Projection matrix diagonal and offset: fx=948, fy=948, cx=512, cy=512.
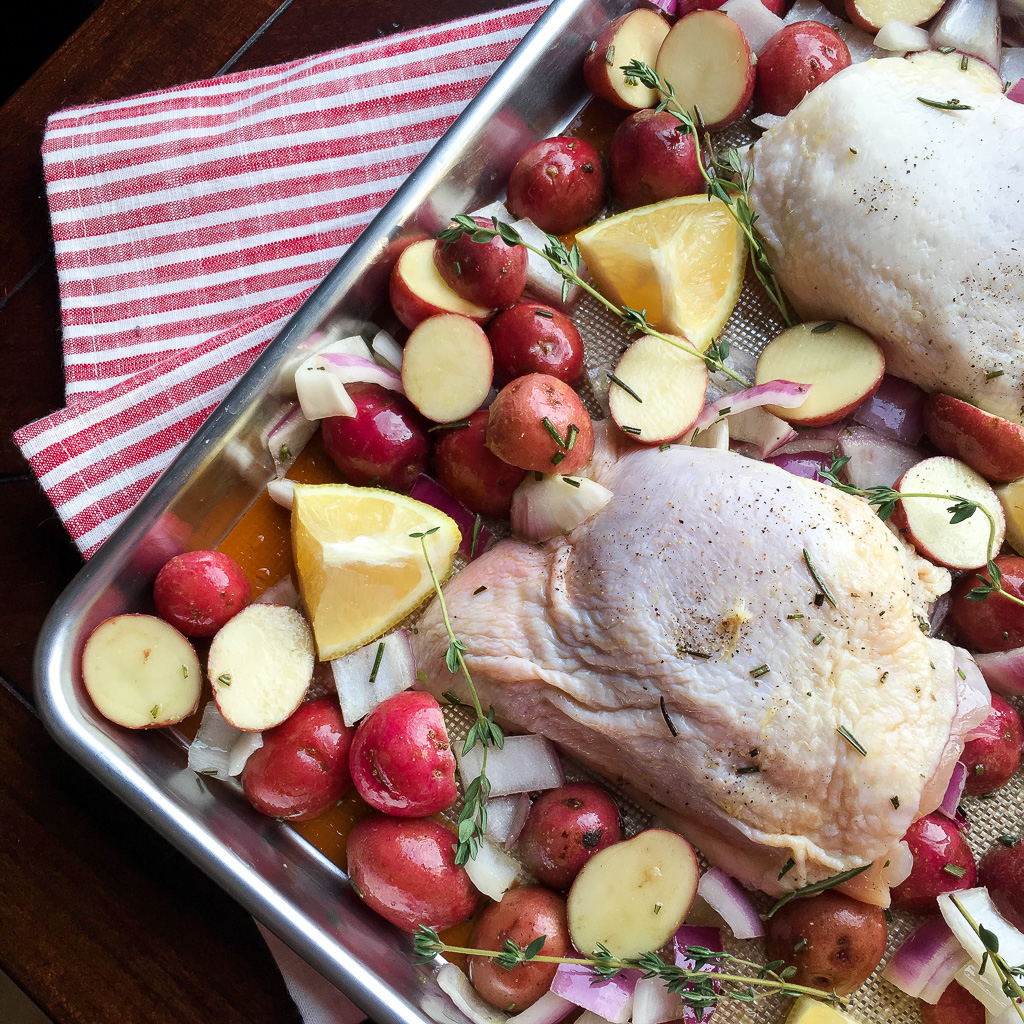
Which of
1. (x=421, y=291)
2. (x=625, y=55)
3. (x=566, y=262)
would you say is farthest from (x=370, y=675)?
(x=625, y=55)

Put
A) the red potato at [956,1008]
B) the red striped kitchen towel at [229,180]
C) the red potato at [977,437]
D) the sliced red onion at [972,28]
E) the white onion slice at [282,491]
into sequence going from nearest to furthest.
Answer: the red potato at [956,1008]
the red potato at [977,437]
the white onion slice at [282,491]
the sliced red onion at [972,28]
the red striped kitchen towel at [229,180]

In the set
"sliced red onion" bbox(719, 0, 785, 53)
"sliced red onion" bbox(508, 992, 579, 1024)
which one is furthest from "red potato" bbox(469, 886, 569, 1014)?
"sliced red onion" bbox(719, 0, 785, 53)

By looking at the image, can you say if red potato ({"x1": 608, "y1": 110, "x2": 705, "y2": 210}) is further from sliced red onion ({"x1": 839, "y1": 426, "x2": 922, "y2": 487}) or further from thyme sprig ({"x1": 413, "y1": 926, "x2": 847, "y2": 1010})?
thyme sprig ({"x1": 413, "y1": 926, "x2": 847, "y2": 1010})

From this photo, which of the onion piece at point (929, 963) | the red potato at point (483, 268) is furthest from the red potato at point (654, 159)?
the onion piece at point (929, 963)

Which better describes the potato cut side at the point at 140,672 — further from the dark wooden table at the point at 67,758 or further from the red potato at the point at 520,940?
the red potato at the point at 520,940

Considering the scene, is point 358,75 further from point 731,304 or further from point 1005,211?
point 1005,211

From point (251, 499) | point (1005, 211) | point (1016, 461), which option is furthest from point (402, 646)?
point (1005, 211)

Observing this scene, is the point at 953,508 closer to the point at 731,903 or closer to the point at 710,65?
the point at 731,903

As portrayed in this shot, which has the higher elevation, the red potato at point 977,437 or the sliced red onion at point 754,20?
the sliced red onion at point 754,20
